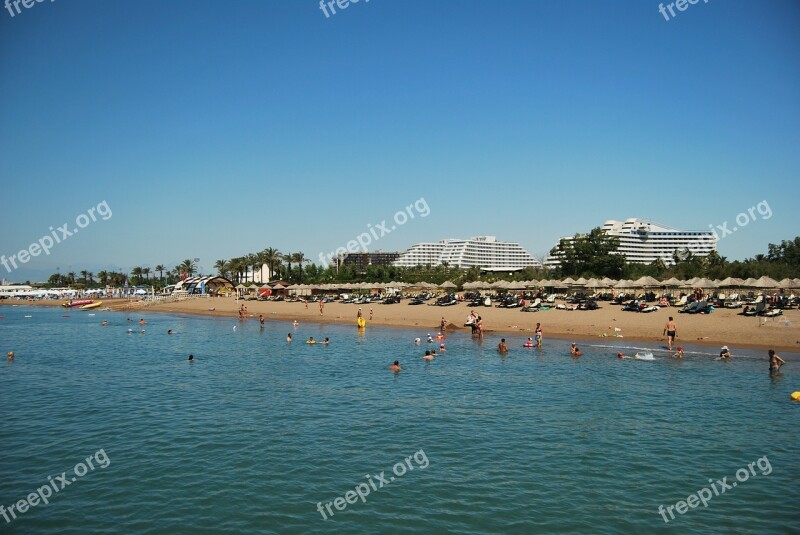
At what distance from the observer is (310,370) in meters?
29.7

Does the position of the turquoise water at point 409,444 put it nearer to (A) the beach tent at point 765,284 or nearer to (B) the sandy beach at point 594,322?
(B) the sandy beach at point 594,322

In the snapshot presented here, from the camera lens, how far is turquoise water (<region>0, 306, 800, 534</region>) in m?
12.0

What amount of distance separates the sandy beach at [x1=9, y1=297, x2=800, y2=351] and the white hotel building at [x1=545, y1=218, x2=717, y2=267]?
142080mm

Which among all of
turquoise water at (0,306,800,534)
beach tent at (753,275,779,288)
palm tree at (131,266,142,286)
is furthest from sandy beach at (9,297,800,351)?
palm tree at (131,266,142,286)

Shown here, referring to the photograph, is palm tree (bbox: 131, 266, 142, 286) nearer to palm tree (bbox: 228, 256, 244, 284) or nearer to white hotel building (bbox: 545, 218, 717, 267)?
palm tree (bbox: 228, 256, 244, 284)

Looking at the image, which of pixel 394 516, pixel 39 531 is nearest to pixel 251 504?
pixel 394 516

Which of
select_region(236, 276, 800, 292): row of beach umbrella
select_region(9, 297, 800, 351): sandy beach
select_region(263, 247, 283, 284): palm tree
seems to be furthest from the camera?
select_region(263, 247, 283, 284): palm tree

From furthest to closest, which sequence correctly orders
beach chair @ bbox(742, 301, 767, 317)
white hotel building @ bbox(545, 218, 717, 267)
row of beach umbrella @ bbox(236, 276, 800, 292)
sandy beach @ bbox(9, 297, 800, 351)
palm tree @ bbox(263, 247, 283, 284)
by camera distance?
white hotel building @ bbox(545, 218, 717, 267), palm tree @ bbox(263, 247, 283, 284), row of beach umbrella @ bbox(236, 276, 800, 292), beach chair @ bbox(742, 301, 767, 317), sandy beach @ bbox(9, 297, 800, 351)

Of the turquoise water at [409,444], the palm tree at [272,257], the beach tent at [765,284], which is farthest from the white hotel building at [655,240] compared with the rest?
the turquoise water at [409,444]

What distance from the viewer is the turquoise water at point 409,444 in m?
12.0

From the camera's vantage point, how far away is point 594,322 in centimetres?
4488

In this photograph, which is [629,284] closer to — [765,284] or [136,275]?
[765,284]

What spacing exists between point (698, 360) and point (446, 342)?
16.7 m

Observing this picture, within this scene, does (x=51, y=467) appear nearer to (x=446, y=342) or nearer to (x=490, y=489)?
(x=490, y=489)
